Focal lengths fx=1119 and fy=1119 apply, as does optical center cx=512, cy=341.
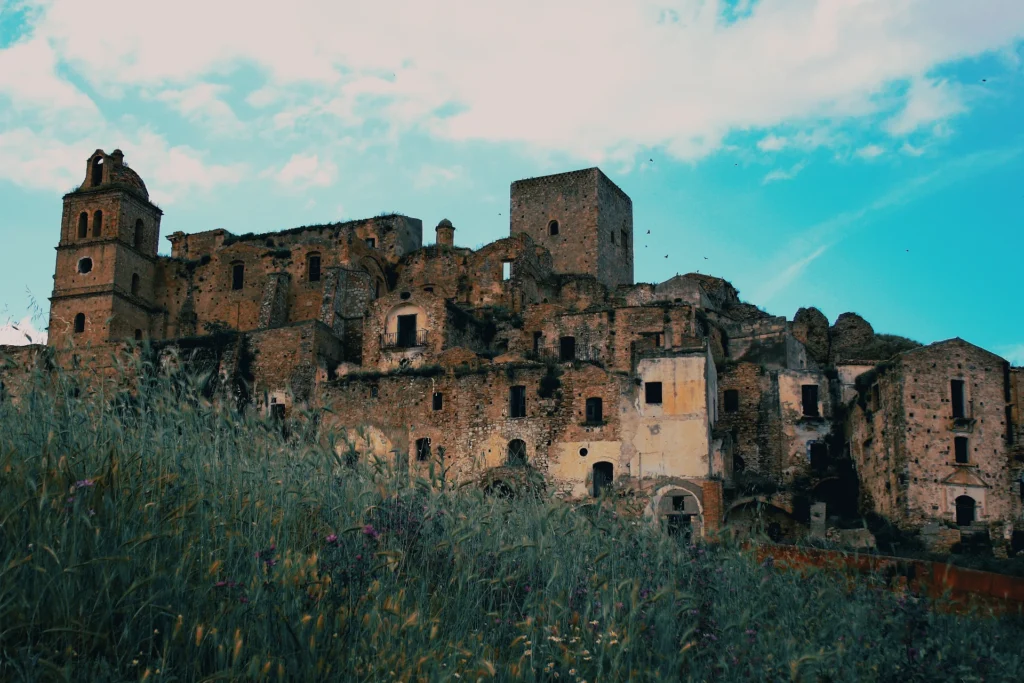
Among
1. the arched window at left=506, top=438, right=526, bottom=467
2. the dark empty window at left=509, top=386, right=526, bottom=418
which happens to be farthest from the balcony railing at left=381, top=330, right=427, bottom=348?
the arched window at left=506, top=438, right=526, bottom=467

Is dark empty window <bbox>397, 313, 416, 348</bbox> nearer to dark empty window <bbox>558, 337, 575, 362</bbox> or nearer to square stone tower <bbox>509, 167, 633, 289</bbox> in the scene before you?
dark empty window <bbox>558, 337, 575, 362</bbox>

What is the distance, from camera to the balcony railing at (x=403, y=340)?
39.0m

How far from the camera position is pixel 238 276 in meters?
47.7

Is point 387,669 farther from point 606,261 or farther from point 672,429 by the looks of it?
point 606,261

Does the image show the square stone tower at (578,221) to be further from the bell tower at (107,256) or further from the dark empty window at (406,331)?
the bell tower at (107,256)

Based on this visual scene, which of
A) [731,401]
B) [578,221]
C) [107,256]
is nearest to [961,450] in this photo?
[731,401]

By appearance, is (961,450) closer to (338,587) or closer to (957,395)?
(957,395)

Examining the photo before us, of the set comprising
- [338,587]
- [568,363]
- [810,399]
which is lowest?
[338,587]

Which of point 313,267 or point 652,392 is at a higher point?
point 313,267

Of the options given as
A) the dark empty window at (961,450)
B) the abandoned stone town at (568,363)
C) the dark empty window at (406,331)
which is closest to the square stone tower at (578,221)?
the abandoned stone town at (568,363)

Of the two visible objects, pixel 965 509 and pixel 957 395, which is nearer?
pixel 965 509

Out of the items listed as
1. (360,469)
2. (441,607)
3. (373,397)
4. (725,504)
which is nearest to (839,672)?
(441,607)

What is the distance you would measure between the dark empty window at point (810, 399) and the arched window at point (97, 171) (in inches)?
1188

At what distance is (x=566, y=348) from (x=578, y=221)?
1418 cm
